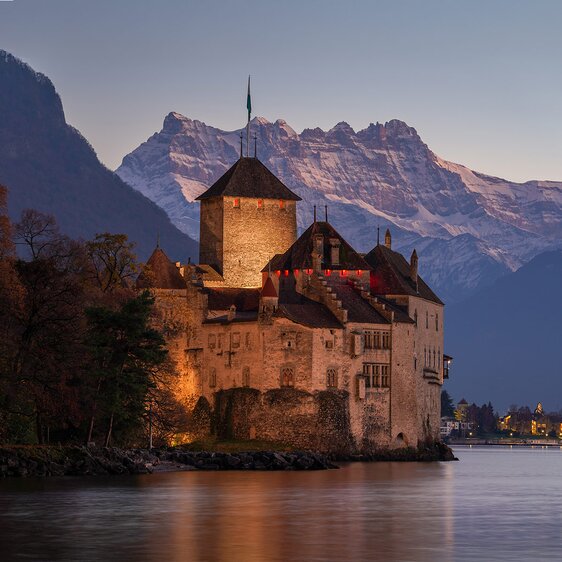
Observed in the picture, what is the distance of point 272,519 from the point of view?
242 ft

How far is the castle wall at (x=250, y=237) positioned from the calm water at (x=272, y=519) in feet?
139

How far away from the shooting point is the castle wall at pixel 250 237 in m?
149

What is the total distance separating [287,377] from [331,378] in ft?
11.7

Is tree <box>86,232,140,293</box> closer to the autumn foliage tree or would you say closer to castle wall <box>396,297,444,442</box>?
the autumn foliage tree

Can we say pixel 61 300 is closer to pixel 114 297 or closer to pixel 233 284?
pixel 114 297

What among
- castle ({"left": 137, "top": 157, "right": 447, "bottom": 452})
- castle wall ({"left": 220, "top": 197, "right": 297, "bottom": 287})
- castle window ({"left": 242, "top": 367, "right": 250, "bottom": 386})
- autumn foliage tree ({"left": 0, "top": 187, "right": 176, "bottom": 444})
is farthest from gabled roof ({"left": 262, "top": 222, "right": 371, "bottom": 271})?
autumn foliage tree ({"left": 0, "top": 187, "right": 176, "bottom": 444})

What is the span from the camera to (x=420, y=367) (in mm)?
142875

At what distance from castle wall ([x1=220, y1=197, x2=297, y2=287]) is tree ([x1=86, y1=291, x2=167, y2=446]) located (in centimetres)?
3922

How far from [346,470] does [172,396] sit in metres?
21.7

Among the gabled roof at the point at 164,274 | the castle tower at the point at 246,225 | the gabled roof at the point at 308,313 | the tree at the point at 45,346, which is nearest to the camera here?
the tree at the point at 45,346

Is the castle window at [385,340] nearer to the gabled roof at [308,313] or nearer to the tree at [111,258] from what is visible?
the gabled roof at [308,313]

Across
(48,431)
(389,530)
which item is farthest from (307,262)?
(389,530)

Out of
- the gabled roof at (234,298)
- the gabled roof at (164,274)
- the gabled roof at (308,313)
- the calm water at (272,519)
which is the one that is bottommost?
the calm water at (272,519)

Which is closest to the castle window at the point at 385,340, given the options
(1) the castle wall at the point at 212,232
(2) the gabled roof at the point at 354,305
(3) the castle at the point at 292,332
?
(3) the castle at the point at 292,332
